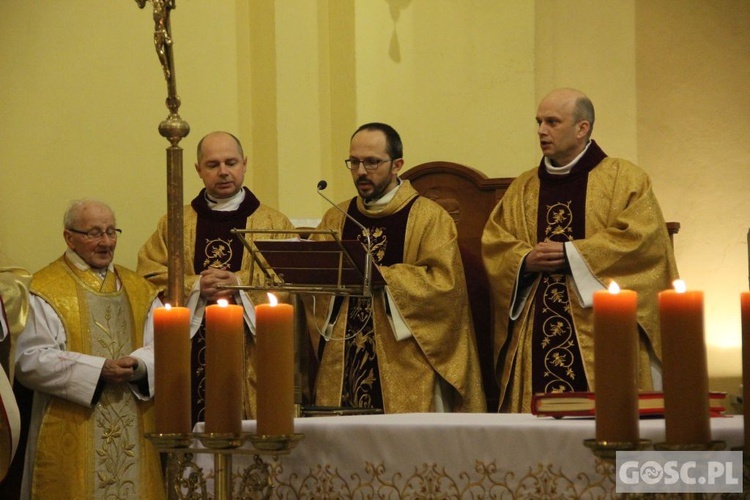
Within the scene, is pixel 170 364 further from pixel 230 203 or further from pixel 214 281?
pixel 230 203

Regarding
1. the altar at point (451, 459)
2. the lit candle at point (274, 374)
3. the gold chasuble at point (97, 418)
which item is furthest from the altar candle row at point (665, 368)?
the gold chasuble at point (97, 418)

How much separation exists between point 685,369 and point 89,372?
14.6 ft

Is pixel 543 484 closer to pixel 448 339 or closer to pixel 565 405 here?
pixel 565 405

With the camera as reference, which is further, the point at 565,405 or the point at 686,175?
the point at 686,175

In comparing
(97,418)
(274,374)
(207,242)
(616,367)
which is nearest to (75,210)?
(207,242)

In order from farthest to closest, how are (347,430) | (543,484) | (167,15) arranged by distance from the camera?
(167,15) < (347,430) < (543,484)

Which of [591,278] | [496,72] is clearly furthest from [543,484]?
[496,72]

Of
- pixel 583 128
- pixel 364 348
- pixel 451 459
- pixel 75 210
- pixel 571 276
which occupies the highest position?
pixel 583 128

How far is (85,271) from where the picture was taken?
6223 millimetres

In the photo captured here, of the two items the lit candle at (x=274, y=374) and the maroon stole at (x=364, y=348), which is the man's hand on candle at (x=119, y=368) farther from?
the lit candle at (x=274, y=374)

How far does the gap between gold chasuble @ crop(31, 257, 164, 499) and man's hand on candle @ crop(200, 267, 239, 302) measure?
1.55 ft

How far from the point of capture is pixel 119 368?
5.82 m

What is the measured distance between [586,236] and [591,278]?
326 millimetres

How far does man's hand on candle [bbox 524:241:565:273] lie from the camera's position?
568 centimetres
